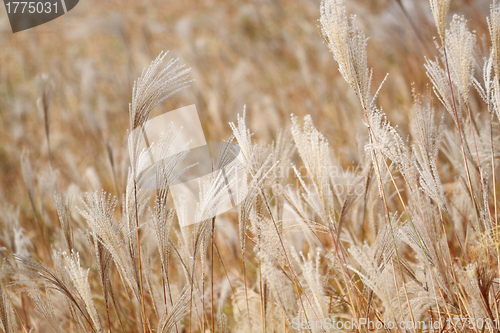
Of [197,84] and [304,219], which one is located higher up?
[197,84]

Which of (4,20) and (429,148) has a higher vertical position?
(4,20)

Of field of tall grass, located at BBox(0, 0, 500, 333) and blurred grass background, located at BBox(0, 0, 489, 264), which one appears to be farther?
blurred grass background, located at BBox(0, 0, 489, 264)

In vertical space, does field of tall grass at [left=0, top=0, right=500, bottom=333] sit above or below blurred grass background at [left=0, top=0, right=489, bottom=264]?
below

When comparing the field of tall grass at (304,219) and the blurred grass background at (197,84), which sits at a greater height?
the blurred grass background at (197,84)

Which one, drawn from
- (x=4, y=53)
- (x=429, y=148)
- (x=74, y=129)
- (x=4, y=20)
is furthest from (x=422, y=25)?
(x=4, y=53)

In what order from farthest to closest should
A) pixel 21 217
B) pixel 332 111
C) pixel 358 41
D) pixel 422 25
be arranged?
1. pixel 332 111
2. pixel 422 25
3. pixel 21 217
4. pixel 358 41

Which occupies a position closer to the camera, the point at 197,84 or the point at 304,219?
the point at 304,219

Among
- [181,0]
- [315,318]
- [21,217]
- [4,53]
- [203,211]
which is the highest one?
[181,0]

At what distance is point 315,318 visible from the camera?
0.63 metres

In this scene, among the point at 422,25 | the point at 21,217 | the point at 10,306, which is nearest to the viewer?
the point at 10,306

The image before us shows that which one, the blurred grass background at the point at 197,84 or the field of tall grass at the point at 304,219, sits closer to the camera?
the field of tall grass at the point at 304,219

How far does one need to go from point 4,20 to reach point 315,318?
3783 millimetres

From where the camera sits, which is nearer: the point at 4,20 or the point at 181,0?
the point at 4,20

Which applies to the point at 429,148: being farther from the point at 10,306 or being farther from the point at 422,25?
the point at 422,25
